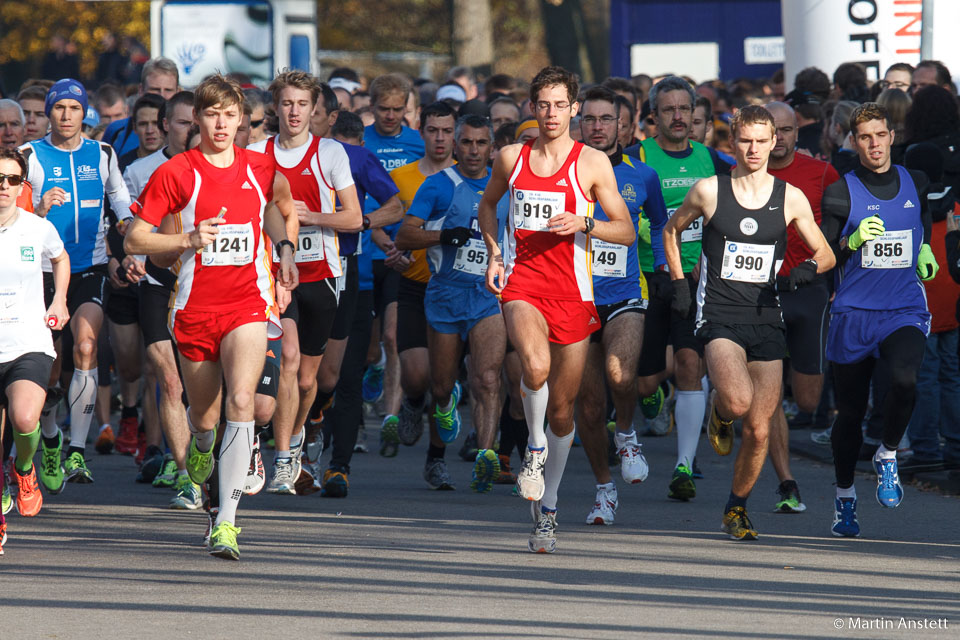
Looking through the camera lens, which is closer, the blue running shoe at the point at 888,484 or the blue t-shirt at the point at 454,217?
the blue running shoe at the point at 888,484

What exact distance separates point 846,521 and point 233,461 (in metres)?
3.08

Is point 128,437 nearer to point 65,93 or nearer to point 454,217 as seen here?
point 65,93

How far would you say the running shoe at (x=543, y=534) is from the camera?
26.9ft

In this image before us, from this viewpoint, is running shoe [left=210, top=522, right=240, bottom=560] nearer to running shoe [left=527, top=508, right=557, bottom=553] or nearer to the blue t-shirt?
running shoe [left=527, top=508, right=557, bottom=553]

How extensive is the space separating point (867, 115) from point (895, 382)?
4.49 feet

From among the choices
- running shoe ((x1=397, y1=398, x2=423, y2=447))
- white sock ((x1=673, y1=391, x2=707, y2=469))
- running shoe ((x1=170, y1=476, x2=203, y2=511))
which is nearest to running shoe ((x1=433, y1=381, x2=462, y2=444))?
running shoe ((x1=397, y1=398, x2=423, y2=447))

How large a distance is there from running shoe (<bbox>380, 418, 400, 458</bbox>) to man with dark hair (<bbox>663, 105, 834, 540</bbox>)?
12.6 feet

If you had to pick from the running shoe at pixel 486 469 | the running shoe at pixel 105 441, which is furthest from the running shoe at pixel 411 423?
the running shoe at pixel 105 441

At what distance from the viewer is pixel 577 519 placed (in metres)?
9.40

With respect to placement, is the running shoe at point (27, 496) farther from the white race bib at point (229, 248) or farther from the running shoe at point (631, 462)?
the running shoe at point (631, 462)

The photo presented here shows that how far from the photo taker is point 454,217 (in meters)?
10.7

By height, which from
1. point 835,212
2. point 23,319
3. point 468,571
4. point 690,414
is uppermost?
point 835,212

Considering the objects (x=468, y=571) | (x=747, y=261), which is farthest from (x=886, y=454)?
(x=468, y=571)

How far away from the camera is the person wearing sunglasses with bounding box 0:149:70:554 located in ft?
27.5
